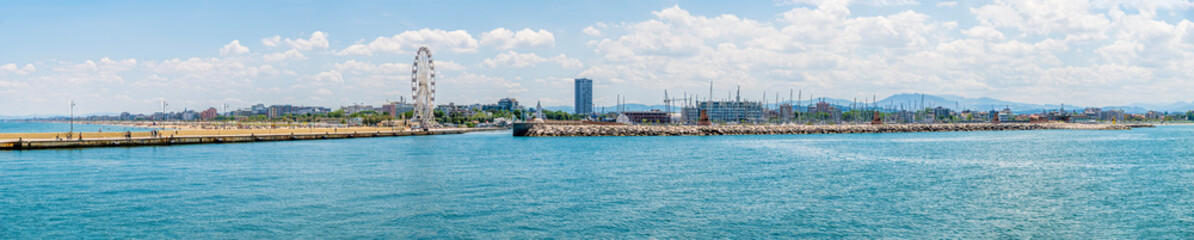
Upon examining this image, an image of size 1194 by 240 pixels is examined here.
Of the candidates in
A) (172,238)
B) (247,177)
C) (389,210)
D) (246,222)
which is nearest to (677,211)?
(389,210)

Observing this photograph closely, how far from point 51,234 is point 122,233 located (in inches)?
80.2

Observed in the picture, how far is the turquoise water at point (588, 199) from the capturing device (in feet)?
72.4

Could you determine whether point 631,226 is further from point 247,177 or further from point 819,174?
point 247,177

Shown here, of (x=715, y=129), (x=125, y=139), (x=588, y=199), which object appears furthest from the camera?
(x=715, y=129)

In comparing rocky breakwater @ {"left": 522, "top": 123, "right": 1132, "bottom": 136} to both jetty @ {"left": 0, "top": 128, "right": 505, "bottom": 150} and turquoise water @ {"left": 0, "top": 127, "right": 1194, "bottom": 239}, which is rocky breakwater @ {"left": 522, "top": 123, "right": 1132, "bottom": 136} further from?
turquoise water @ {"left": 0, "top": 127, "right": 1194, "bottom": 239}

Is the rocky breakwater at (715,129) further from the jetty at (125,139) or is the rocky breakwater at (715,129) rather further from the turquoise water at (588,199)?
the turquoise water at (588,199)

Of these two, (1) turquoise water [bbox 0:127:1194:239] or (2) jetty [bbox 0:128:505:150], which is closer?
(1) turquoise water [bbox 0:127:1194:239]

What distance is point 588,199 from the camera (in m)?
29.0

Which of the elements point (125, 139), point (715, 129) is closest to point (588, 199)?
point (125, 139)

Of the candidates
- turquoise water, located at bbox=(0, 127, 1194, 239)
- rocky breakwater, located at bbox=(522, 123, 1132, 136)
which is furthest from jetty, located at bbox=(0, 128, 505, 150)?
rocky breakwater, located at bbox=(522, 123, 1132, 136)

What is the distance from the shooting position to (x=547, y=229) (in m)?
22.2

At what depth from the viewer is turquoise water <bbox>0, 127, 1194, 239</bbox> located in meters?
22.1

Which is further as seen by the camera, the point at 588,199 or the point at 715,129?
the point at 715,129

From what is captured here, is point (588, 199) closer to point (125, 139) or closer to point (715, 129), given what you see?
point (125, 139)
